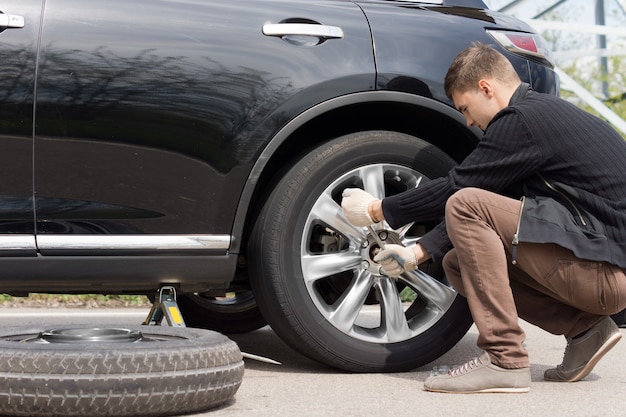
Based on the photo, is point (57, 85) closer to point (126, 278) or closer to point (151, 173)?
point (151, 173)

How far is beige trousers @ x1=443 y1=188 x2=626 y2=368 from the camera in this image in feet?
10.7

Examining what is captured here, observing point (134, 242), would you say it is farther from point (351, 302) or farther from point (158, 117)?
point (351, 302)

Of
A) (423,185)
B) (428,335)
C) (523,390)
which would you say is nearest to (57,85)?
(423,185)

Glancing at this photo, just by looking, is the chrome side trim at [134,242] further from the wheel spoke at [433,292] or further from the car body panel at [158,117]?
the wheel spoke at [433,292]

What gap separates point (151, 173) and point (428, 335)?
1.18 meters

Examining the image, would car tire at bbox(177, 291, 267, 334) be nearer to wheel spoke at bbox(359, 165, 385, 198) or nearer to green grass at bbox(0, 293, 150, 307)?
wheel spoke at bbox(359, 165, 385, 198)

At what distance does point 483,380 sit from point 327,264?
705 mm

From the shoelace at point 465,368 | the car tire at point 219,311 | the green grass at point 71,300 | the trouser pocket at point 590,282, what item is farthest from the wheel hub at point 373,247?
the green grass at point 71,300

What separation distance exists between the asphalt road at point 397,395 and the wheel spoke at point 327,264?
370mm

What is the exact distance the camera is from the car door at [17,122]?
3.20 metres

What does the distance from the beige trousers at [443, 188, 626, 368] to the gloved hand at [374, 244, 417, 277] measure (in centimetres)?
18

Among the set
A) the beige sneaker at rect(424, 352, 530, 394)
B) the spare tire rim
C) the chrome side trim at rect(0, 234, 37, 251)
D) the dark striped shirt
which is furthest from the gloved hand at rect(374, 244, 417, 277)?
the chrome side trim at rect(0, 234, 37, 251)

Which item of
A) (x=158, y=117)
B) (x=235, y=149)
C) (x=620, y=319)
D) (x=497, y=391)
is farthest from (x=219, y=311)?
(x=620, y=319)

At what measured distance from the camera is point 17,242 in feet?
10.6
